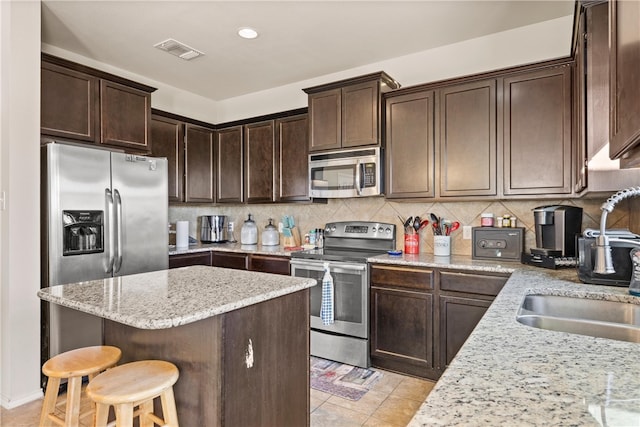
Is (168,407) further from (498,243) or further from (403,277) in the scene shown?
(498,243)

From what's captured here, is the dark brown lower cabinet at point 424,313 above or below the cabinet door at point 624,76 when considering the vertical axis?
below

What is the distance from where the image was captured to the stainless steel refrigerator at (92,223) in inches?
101

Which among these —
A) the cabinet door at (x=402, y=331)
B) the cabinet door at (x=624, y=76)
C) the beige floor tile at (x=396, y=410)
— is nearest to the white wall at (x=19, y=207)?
the beige floor tile at (x=396, y=410)

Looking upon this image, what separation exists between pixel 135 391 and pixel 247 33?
2.69 m

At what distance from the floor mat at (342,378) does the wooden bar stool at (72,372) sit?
1504mm

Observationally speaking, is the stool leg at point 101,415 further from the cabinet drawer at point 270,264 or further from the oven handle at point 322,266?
the cabinet drawer at point 270,264

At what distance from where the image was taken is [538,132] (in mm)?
2629

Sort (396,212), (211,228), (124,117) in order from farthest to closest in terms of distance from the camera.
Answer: (211,228), (396,212), (124,117)

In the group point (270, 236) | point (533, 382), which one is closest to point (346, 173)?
point (270, 236)

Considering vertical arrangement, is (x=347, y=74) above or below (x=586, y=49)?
above

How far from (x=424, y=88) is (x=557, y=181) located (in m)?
1.21

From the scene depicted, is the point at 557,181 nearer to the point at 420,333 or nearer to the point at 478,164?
the point at 478,164

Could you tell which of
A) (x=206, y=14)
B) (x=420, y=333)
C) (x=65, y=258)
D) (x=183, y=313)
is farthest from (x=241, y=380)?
(x=206, y=14)

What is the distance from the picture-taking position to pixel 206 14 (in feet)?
9.00
